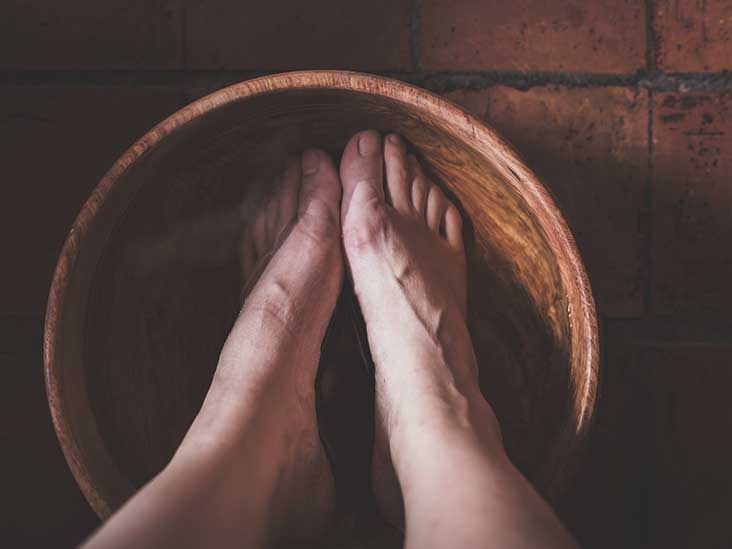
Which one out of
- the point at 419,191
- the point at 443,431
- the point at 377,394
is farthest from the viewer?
the point at 419,191

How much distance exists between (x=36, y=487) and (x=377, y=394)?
21.2 inches

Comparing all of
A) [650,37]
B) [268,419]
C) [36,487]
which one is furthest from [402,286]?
[36,487]

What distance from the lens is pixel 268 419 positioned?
A: 54 cm

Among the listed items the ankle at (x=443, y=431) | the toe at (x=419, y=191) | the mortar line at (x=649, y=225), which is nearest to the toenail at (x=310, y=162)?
the toe at (x=419, y=191)

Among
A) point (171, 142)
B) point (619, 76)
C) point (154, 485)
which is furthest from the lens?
point (619, 76)

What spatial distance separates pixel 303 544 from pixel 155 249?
0.35 metres

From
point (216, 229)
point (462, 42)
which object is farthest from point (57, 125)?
point (462, 42)

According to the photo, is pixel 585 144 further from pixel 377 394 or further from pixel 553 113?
pixel 377 394

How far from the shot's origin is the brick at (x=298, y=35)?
742mm

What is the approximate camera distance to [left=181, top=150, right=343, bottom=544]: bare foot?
20.9 inches

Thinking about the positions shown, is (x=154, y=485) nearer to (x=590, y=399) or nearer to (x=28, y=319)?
(x=590, y=399)

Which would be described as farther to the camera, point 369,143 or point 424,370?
point 369,143

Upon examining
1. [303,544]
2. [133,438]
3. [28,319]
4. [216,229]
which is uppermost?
[216,229]

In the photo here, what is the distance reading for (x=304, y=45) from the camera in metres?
0.74
